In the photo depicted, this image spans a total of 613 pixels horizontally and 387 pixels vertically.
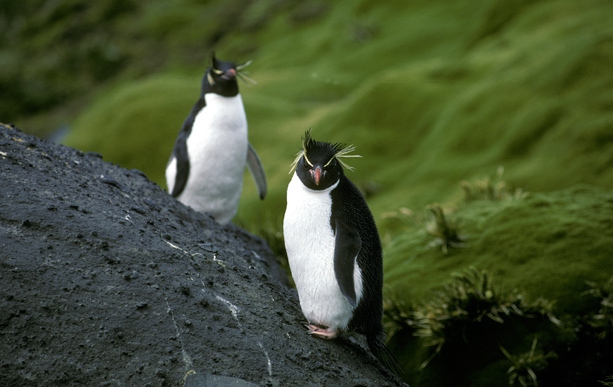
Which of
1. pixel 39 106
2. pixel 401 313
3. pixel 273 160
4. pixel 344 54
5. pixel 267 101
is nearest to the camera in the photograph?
pixel 401 313

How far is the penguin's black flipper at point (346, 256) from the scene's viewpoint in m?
3.70

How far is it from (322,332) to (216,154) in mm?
2648

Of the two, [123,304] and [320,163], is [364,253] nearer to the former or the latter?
[320,163]

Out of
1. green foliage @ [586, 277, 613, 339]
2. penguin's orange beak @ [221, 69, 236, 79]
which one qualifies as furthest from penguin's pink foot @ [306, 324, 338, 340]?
penguin's orange beak @ [221, 69, 236, 79]

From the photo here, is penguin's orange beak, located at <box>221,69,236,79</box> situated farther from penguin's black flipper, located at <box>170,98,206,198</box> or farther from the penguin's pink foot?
the penguin's pink foot

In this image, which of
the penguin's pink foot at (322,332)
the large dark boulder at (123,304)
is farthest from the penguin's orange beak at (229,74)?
the penguin's pink foot at (322,332)

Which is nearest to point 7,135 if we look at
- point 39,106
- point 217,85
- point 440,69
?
point 217,85

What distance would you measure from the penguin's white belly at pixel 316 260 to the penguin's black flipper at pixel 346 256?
8 cm

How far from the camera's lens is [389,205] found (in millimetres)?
9562

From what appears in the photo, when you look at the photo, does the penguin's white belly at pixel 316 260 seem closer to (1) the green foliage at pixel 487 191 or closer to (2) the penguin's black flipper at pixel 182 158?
(2) the penguin's black flipper at pixel 182 158

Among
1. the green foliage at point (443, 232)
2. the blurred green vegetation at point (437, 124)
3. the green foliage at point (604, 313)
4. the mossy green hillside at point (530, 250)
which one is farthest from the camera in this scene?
the green foliage at point (443, 232)

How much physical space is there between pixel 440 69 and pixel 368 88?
5.07 ft

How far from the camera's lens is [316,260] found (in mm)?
3877

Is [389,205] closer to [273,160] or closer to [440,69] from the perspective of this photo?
[273,160]
